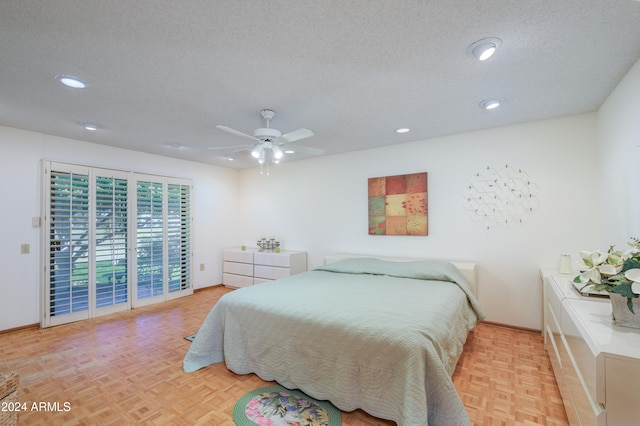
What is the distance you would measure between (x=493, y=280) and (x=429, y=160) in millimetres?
1692

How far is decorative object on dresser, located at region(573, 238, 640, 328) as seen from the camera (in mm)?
1291

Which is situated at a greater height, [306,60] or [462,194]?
[306,60]

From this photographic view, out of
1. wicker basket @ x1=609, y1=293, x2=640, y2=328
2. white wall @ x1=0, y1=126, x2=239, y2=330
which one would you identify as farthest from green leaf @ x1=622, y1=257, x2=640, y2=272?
white wall @ x1=0, y1=126, x2=239, y2=330

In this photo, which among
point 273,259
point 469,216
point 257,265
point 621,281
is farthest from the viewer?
point 257,265

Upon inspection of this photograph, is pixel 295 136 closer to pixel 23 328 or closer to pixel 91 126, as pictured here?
pixel 91 126

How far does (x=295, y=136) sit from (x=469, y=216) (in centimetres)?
244

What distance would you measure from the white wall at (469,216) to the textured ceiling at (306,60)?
1.19 ft

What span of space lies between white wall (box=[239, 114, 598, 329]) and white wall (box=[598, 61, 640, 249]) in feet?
0.76

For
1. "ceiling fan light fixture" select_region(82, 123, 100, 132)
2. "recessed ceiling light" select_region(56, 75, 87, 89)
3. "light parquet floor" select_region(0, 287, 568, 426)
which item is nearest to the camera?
"light parquet floor" select_region(0, 287, 568, 426)

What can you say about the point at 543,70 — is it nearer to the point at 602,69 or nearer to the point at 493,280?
the point at 602,69

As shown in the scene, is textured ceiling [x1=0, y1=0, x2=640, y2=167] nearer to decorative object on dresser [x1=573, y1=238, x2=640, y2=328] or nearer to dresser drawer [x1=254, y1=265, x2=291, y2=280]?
decorative object on dresser [x1=573, y1=238, x2=640, y2=328]

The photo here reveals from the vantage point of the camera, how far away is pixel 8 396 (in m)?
1.49

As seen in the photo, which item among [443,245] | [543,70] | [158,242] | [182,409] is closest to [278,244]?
[158,242]

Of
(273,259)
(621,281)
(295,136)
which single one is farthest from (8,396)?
(273,259)
